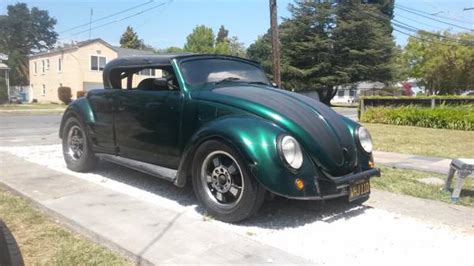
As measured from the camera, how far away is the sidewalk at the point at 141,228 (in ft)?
12.6

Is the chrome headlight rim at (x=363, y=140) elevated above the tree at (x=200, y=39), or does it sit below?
below

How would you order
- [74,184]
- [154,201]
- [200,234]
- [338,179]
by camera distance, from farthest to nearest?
[74,184], [154,201], [338,179], [200,234]

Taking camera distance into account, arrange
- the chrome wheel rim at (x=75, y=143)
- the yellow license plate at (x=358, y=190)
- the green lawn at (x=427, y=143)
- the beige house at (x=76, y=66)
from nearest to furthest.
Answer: the yellow license plate at (x=358, y=190)
the chrome wheel rim at (x=75, y=143)
the green lawn at (x=427, y=143)
the beige house at (x=76, y=66)

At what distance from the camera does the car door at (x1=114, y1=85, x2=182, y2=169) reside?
5520 mm

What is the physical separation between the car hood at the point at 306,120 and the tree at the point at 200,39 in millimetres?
73102

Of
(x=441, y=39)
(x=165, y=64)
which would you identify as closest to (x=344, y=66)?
(x=441, y=39)

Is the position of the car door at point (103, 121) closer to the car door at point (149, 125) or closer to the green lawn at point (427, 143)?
the car door at point (149, 125)

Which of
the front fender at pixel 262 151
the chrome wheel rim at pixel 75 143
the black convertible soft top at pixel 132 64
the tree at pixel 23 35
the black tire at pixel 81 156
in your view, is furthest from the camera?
the tree at pixel 23 35

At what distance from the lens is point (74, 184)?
6.27m

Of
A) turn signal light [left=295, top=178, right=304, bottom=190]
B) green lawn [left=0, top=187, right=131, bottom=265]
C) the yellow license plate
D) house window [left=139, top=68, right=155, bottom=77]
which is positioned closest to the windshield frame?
house window [left=139, top=68, right=155, bottom=77]

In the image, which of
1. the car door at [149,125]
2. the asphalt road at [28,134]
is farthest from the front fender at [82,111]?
the asphalt road at [28,134]

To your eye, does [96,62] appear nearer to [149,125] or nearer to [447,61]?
[447,61]

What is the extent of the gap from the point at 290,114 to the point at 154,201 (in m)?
1.91

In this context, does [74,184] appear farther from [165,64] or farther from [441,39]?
[441,39]
